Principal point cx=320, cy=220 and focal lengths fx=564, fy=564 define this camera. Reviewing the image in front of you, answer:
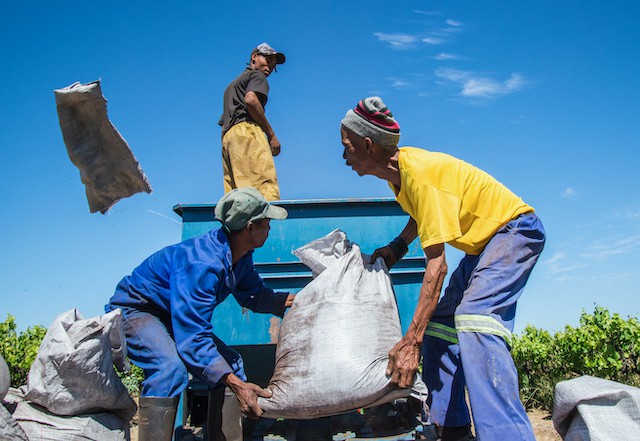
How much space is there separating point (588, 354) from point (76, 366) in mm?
5250

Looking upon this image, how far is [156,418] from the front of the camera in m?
2.26

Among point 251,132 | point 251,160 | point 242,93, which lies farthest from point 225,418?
point 242,93

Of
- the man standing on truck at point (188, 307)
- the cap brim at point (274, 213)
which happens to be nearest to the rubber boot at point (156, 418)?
the man standing on truck at point (188, 307)

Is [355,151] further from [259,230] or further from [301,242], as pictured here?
[301,242]

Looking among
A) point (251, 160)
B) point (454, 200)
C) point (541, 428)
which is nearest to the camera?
point (454, 200)

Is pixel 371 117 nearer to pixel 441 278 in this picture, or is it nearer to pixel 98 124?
pixel 441 278

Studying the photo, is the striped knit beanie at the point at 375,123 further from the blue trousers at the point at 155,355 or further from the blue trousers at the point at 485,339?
the blue trousers at the point at 155,355

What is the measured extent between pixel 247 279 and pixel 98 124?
43.0 inches

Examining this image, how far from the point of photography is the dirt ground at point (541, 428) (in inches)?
192

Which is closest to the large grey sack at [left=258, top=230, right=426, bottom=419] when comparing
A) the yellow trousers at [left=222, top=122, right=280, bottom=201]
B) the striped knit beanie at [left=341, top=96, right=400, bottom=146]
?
the striped knit beanie at [left=341, top=96, right=400, bottom=146]

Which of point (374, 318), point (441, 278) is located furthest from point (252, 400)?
point (441, 278)

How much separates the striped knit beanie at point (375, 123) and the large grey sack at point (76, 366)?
4.20ft

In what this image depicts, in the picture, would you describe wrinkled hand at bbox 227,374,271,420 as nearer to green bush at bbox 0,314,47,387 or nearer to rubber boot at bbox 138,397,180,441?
rubber boot at bbox 138,397,180,441

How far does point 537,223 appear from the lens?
2.35 m
